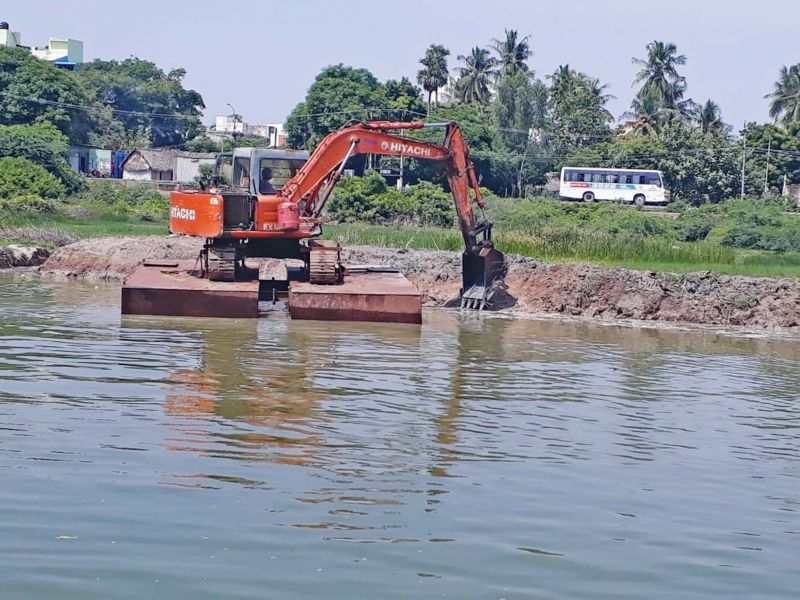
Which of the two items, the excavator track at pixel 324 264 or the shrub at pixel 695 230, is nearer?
the excavator track at pixel 324 264

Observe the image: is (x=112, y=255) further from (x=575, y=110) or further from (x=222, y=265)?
(x=575, y=110)

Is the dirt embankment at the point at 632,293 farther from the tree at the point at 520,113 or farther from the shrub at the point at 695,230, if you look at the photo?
the tree at the point at 520,113

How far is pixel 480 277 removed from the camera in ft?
89.8

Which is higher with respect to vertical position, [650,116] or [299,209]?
[650,116]

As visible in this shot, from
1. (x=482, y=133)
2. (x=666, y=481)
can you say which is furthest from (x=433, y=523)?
(x=482, y=133)

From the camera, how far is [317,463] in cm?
1127

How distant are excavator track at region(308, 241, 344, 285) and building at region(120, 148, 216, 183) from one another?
67385 millimetres

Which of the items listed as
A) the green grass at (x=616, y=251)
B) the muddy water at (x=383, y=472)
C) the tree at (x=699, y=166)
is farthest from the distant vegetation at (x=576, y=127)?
the muddy water at (x=383, y=472)

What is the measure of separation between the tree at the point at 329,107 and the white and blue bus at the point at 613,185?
12574 millimetres

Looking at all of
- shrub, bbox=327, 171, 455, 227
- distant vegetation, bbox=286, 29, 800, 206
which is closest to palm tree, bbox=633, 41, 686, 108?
distant vegetation, bbox=286, 29, 800, 206

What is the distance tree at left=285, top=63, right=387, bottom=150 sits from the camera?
79375 mm

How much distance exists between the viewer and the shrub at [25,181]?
55.0 meters

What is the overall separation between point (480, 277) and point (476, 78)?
76.0 m

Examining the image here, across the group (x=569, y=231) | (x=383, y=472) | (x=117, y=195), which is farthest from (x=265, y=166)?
(x=117, y=195)
